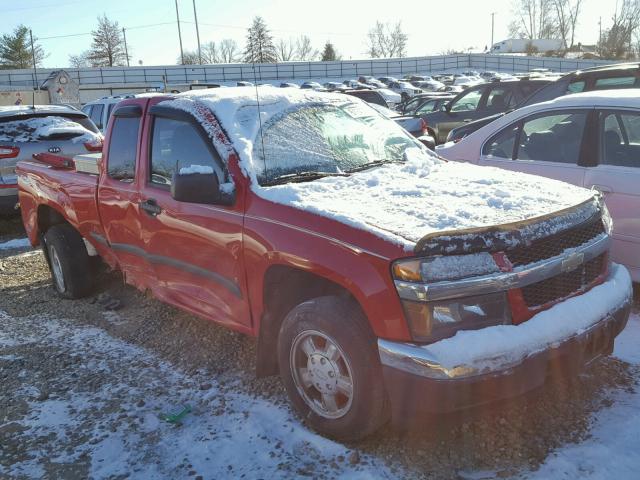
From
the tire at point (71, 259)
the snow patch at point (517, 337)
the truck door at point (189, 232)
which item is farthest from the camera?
the tire at point (71, 259)

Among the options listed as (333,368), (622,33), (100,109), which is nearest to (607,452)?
(333,368)

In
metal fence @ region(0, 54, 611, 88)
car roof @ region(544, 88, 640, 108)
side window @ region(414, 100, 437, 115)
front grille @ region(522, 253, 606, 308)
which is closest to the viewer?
front grille @ region(522, 253, 606, 308)

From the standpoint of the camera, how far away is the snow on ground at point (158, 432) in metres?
2.84

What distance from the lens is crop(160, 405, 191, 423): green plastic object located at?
3.27 meters

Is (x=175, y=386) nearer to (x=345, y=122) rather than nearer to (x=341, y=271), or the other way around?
(x=341, y=271)

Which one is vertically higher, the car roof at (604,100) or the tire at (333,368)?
the car roof at (604,100)

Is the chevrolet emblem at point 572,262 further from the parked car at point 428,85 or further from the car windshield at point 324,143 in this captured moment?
the parked car at point 428,85

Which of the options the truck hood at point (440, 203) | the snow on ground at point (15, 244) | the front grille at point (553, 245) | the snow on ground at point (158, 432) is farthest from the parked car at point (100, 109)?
the front grille at point (553, 245)

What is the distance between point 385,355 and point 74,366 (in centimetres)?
250

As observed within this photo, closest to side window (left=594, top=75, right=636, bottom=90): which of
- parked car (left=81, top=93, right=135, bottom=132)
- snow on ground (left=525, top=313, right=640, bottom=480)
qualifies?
snow on ground (left=525, top=313, right=640, bottom=480)

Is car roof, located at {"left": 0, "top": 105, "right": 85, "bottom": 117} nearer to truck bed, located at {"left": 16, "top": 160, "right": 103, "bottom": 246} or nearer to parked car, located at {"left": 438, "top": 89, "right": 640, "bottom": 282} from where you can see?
truck bed, located at {"left": 16, "top": 160, "right": 103, "bottom": 246}

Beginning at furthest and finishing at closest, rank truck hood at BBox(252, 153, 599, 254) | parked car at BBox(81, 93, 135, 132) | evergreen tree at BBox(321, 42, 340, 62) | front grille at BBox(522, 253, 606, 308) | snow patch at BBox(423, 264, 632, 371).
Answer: evergreen tree at BBox(321, 42, 340, 62) < parked car at BBox(81, 93, 135, 132) < front grille at BBox(522, 253, 606, 308) < truck hood at BBox(252, 153, 599, 254) < snow patch at BBox(423, 264, 632, 371)

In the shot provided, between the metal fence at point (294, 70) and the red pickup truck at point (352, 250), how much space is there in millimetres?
43789

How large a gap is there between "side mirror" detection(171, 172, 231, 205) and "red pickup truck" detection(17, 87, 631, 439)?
0.01 metres
